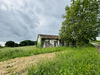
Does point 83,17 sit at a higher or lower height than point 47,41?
higher

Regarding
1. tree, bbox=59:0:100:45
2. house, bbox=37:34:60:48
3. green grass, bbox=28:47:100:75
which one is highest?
tree, bbox=59:0:100:45

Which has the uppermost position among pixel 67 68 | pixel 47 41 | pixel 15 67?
pixel 47 41

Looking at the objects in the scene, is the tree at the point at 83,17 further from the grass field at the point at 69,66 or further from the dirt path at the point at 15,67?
the dirt path at the point at 15,67

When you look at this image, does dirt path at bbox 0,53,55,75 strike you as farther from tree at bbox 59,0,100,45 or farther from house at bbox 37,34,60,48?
tree at bbox 59,0,100,45

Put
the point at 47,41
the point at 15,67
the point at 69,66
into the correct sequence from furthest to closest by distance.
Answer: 1. the point at 47,41
2. the point at 15,67
3. the point at 69,66

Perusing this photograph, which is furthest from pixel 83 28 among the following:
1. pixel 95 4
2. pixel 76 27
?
pixel 95 4

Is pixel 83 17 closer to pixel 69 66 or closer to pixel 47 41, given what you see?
pixel 47 41

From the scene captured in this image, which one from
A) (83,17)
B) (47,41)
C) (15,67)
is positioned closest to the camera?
(15,67)

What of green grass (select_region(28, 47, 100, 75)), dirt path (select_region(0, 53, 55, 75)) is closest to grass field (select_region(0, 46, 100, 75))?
green grass (select_region(28, 47, 100, 75))

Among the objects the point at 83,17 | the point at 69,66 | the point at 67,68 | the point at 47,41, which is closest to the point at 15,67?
the point at 67,68

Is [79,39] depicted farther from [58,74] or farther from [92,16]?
[58,74]

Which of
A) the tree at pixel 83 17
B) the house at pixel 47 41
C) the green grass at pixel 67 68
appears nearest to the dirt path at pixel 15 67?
the green grass at pixel 67 68

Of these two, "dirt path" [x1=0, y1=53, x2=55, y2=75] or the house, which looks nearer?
"dirt path" [x1=0, y1=53, x2=55, y2=75]

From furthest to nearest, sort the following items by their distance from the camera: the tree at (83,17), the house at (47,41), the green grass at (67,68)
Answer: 1. the house at (47,41)
2. the tree at (83,17)
3. the green grass at (67,68)
